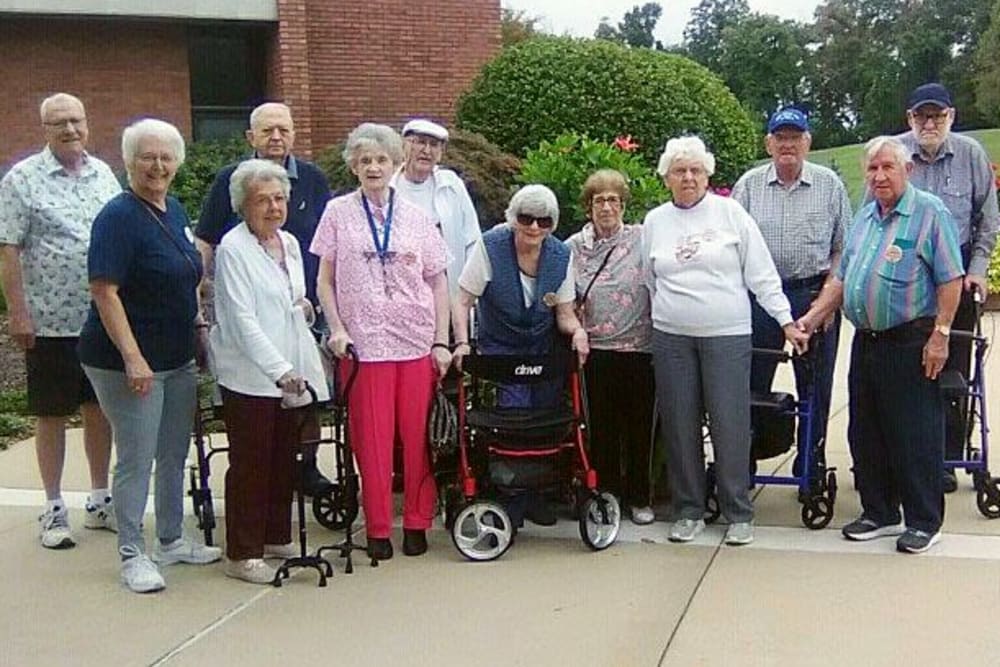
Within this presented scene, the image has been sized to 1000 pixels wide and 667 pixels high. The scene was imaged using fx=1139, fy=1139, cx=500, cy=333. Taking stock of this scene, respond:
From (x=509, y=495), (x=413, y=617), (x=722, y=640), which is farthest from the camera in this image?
(x=509, y=495)

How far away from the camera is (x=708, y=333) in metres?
4.93

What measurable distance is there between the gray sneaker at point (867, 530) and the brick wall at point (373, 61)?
970 centimetres

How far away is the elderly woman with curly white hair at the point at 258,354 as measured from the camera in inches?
178

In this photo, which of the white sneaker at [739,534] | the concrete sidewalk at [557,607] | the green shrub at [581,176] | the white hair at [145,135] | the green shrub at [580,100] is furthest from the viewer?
the green shrub at [580,100]

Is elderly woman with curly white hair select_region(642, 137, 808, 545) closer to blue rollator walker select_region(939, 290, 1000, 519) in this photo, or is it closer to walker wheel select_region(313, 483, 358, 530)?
blue rollator walker select_region(939, 290, 1000, 519)

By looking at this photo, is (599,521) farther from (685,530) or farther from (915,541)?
(915,541)

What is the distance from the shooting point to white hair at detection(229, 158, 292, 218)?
14.9 feet

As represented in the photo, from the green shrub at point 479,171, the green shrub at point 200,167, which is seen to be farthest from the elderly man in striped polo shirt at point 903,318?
the green shrub at point 200,167

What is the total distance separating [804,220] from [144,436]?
3143 mm

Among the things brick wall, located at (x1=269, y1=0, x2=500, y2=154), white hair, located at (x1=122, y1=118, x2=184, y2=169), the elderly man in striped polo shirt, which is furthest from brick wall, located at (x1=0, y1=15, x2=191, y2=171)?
the elderly man in striped polo shirt

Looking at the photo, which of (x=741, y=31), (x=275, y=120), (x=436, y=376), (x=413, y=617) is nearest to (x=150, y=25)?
(x=275, y=120)

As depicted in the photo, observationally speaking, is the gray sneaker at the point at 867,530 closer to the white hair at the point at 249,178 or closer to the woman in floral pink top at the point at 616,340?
the woman in floral pink top at the point at 616,340

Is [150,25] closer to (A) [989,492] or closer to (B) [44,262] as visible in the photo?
(B) [44,262]

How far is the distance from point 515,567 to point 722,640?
1106 mm
